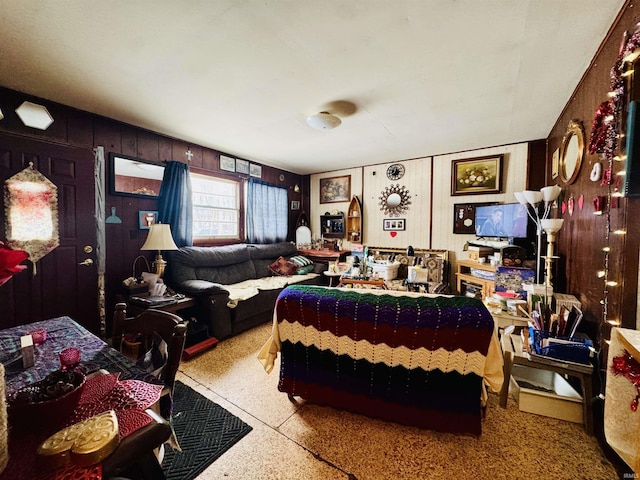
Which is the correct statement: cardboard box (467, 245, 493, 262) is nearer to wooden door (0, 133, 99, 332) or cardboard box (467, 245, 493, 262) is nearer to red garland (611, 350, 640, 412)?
red garland (611, 350, 640, 412)

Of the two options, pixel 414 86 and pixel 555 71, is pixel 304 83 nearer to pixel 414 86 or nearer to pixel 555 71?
pixel 414 86

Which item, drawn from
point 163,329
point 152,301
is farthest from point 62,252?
point 163,329

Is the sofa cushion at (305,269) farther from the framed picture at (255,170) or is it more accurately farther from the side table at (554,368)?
the side table at (554,368)

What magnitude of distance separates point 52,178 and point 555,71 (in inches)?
175

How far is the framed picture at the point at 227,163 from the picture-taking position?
409 centimetres

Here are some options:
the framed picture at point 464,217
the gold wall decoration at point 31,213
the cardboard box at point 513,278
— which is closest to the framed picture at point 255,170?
the gold wall decoration at point 31,213

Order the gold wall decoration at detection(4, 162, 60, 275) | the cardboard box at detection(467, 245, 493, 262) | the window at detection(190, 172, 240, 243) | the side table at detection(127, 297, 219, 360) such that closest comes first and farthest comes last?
1. the gold wall decoration at detection(4, 162, 60, 275)
2. the side table at detection(127, 297, 219, 360)
3. the cardboard box at detection(467, 245, 493, 262)
4. the window at detection(190, 172, 240, 243)

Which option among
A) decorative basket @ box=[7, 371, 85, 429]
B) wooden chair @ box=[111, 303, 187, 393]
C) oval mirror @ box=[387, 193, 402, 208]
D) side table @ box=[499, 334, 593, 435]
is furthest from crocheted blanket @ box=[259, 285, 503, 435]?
oval mirror @ box=[387, 193, 402, 208]

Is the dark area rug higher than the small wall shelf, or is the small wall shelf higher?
the small wall shelf

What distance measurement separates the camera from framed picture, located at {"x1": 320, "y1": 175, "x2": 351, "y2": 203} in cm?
525

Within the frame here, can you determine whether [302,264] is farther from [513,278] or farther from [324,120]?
[513,278]

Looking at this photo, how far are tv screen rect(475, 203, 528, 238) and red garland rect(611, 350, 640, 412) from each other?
239 cm

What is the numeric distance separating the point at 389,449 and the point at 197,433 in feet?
3.84

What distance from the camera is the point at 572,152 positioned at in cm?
232
